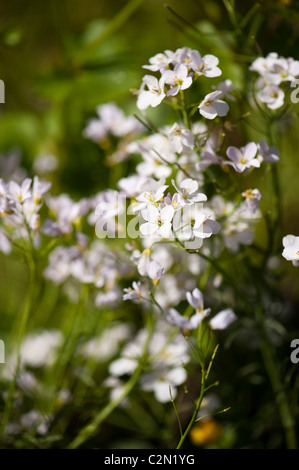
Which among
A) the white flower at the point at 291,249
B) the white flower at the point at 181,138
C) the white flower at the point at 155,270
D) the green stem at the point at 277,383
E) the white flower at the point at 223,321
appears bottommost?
the green stem at the point at 277,383

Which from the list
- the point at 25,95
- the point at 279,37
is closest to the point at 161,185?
the point at 279,37

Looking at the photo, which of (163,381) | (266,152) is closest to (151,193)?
(266,152)

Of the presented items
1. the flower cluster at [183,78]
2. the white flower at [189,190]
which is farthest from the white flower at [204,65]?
the white flower at [189,190]

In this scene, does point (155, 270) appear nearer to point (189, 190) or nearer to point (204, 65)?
point (189, 190)

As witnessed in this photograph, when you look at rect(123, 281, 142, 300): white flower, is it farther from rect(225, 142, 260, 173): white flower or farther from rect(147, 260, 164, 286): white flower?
rect(225, 142, 260, 173): white flower

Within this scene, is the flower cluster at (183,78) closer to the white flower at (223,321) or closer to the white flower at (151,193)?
the white flower at (151,193)

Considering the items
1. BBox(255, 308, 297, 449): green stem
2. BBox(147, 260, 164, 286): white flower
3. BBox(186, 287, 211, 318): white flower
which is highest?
BBox(147, 260, 164, 286): white flower

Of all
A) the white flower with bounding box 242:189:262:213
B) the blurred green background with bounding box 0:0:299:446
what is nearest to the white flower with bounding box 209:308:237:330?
the white flower with bounding box 242:189:262:213
